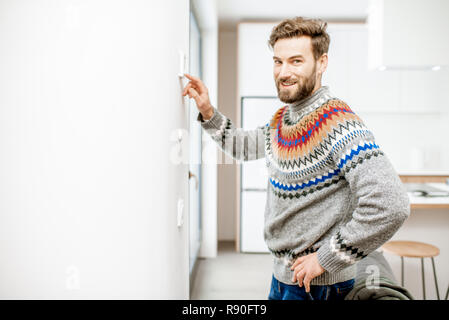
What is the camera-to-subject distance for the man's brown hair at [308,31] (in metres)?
1.04

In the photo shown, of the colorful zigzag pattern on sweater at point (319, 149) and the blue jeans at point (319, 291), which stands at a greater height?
the colorful zigzag pattern on sweater at point (319, 149)

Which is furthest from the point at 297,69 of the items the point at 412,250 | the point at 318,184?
the point at 412,250

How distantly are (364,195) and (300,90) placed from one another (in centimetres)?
36

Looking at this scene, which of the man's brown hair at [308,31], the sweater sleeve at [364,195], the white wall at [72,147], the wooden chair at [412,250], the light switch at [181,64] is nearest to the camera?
the white wall at [72,147]

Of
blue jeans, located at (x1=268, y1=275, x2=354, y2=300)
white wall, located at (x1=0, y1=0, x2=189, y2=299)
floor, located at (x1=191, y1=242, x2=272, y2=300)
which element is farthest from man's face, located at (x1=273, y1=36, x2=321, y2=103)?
floor, located at (x1=191, y1=242, x2=272, y2=300)

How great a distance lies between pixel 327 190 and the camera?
101 centimetres

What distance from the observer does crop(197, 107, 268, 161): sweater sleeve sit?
136 cm

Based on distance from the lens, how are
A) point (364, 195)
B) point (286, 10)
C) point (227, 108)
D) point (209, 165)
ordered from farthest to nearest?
point (227, 108) < point (209, 165) < point (286, 10) < point (364, 195)

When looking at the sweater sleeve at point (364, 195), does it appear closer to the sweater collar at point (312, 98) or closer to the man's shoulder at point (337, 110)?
the man's shoulder at point (337, 110)

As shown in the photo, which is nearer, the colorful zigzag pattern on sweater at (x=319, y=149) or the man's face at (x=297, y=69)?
the colorful zigzag pattern on sweater at (x=319, y=149)

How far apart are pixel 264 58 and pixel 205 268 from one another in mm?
2094

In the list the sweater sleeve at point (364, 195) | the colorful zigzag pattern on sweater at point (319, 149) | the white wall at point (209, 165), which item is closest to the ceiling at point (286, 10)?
the white wall at point (209, 165)

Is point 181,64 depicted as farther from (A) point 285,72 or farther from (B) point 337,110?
(B) point 337,110

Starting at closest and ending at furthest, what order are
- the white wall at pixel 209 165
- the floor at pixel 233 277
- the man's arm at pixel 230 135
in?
the man's arm at pixel 230 135
the floor at pixel 233 277
the white wall at pixel 209 165
